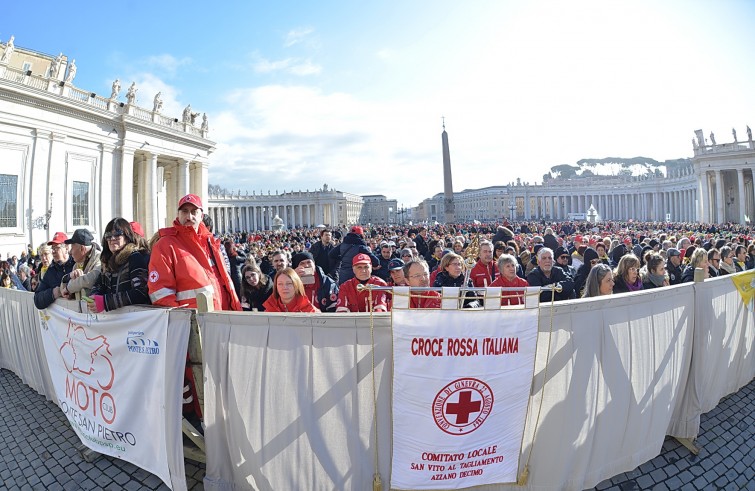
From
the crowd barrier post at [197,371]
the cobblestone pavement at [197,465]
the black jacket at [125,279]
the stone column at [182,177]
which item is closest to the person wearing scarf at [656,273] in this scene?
the cobblestone pavement at [197,465]

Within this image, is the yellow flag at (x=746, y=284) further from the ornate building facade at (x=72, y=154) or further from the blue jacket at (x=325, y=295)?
the ornate building facade at (x=72, y=154)

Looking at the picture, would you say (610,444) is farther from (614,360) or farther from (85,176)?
(85,176)

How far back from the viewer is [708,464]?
12.7ft

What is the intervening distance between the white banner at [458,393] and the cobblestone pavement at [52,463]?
2.01 metres

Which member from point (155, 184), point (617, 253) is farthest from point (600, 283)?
point (155, 184)

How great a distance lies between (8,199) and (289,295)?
27.4 meters

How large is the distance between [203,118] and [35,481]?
4228 cm

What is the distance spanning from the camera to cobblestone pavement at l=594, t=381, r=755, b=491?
356 centimetres

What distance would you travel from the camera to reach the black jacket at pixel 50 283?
15.8 feet

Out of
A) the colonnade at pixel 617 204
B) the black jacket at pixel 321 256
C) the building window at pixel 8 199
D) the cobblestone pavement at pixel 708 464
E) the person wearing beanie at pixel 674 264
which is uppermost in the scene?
the colonnade at pixel 617 204

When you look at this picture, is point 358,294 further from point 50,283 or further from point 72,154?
point 72,154

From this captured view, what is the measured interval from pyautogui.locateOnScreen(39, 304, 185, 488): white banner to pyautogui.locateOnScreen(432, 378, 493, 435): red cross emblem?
215cm

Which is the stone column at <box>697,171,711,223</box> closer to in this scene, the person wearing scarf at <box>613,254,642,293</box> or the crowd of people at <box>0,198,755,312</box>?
the crowd of people at <box>0,198,755,312</box>

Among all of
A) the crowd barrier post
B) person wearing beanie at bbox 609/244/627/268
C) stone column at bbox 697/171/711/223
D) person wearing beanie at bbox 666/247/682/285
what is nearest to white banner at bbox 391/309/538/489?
the crowd barrier post
